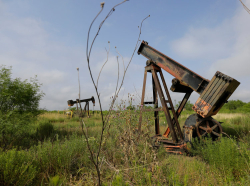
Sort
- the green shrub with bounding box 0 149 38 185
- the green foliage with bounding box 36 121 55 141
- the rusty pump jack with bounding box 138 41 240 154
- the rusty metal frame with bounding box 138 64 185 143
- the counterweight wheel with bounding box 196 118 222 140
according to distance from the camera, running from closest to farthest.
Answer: the green shrub with bounding box 0 149 38 185 < the rusty pump jack with bounding box 138 41 240 154 < the counterweight wheel with bounding box 196 118 222 140 < the rusty metal frame with bounding box 138 64 185 143 < the green foliage with bounding box 36 121 55 141

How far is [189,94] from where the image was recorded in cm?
661

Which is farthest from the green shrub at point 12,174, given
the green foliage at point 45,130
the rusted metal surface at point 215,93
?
the green foliage at point 45,130

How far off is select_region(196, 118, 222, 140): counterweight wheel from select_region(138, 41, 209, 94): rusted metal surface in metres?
1.11

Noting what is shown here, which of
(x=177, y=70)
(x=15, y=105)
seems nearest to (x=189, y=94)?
(x=177, y=70)

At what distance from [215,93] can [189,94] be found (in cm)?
147

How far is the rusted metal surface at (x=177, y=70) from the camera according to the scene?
18.5ft

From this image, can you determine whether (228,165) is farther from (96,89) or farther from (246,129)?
(246,129)

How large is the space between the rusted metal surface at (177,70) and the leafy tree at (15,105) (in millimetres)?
5991

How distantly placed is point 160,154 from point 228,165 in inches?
72.9

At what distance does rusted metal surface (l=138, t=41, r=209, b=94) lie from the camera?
564 centimetres

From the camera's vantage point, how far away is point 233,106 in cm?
3119

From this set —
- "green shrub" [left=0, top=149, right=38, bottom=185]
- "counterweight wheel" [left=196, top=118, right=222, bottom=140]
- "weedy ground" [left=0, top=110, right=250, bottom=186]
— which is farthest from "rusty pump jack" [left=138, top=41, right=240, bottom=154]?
"green shrub" [left=0, top=149, right=38, bottom=185]

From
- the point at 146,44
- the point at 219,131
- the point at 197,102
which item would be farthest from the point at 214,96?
the point at 146,44

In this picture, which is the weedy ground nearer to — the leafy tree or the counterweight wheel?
the counterweight wheel
